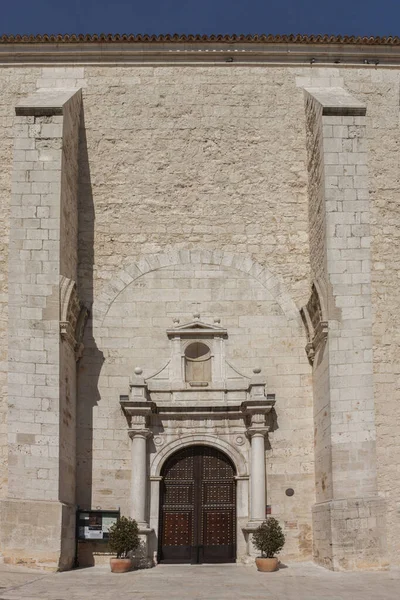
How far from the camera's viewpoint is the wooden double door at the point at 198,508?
42.2ft

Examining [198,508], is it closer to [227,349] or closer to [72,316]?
[227,349]

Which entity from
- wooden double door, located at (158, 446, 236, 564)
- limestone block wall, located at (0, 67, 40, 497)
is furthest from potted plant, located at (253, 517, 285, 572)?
limestone block wall, located at (0, 67, 40, 497)

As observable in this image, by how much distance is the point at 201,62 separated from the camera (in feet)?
47.5

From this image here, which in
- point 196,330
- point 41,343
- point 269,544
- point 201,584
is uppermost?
point 196,330

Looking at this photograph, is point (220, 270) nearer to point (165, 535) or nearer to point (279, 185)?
point (279, 185)

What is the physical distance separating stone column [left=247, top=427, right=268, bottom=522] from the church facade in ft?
0.10

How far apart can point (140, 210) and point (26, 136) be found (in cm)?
220

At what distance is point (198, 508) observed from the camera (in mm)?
13031

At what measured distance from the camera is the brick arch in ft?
44.9

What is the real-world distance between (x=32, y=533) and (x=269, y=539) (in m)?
3.22

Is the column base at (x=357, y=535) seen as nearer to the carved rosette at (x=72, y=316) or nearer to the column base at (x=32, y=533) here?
the column base at (x=32, y=533)

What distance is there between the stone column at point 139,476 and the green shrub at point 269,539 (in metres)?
1.81

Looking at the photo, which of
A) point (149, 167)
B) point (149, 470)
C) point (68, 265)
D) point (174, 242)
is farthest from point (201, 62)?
point (149, 470)

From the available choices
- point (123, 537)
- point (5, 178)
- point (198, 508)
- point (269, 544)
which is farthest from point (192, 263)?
point (269, 544)
